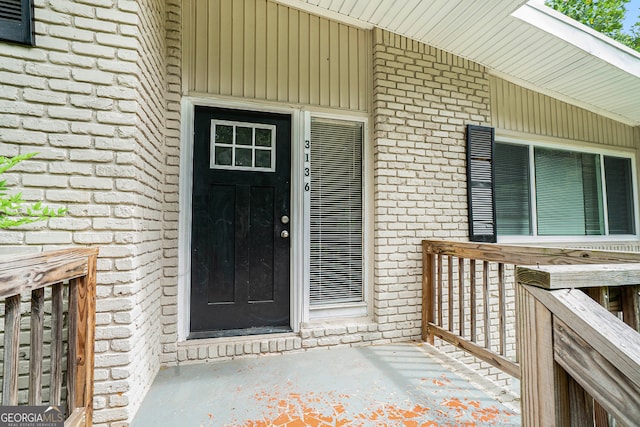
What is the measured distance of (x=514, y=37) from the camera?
2.96 m

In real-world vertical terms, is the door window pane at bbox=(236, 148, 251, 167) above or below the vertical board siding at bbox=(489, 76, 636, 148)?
below

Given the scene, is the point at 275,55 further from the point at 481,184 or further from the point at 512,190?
the point at 512,190

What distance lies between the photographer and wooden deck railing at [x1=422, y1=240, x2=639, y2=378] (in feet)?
5.08

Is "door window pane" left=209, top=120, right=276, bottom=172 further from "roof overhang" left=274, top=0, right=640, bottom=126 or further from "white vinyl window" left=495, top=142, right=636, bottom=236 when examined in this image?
"white vinyl window" left=495, top=142, right=636, bottom=236

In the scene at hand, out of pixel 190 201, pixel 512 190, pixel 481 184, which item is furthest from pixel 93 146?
pixel 512 190

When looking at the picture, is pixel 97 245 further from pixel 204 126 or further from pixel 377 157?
pixel 377 157

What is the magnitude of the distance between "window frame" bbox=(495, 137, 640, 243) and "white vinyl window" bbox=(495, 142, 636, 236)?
1 centimetres

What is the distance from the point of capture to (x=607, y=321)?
2.24 ft

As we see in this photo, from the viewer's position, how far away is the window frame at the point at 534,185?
376cm

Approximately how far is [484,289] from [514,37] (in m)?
2.48

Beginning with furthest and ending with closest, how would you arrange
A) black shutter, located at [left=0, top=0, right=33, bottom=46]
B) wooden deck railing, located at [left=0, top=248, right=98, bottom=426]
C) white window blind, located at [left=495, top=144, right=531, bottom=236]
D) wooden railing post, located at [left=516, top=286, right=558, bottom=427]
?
white window blind, located at [left=495, top=144, right=531, bottom=236] → black shutter, located at [left=0, top=0, right=33, bottom=46] → wooden deck railing, located at [left=0, top=248, right=98, bottom=426] → wooden railing post, located at [left=516, top=286, right=558, bottom=427]

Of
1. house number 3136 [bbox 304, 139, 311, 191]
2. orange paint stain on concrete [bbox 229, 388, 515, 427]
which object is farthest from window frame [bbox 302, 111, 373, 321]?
orange paint stain on concrete [bbox 229, 388, 515, 427]

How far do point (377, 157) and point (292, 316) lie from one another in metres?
1.68

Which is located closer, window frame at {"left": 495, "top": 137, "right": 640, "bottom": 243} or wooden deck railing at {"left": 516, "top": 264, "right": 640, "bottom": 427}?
wooden deck railing at {"left": 516, "top": 264, "right": 640, "bottom": 427}
